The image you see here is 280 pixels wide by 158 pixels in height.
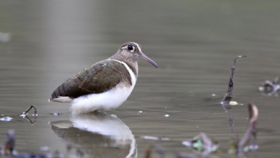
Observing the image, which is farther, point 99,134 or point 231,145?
point 99,134

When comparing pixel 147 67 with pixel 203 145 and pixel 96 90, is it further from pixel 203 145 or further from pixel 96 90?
pixel 203 145

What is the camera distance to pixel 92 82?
8203 millimetres

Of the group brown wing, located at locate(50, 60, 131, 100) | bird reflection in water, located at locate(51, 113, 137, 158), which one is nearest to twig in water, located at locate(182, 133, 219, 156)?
bird reflection in water, located at locate(51, 113, 137, 158)

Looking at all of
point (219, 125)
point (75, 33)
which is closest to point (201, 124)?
point (219, 125)

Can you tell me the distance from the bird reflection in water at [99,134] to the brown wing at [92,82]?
0.40 metres

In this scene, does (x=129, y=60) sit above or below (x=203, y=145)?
above

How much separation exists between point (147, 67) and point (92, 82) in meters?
5.10

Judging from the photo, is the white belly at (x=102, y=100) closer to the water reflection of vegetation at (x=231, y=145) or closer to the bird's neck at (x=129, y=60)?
the bird's neck at (x=129, y=60)

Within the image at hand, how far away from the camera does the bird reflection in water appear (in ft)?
21.2

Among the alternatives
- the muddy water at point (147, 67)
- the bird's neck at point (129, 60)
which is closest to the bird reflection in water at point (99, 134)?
the muddy water at point (147, 67)

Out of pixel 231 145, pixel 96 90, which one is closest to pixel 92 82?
pixel 96 90

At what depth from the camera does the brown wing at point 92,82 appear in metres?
8.18

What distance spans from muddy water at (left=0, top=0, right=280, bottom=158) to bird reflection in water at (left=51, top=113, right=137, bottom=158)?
0.04ft

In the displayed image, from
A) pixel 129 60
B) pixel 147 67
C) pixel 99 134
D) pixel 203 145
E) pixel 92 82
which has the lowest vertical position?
pixel 147 67
